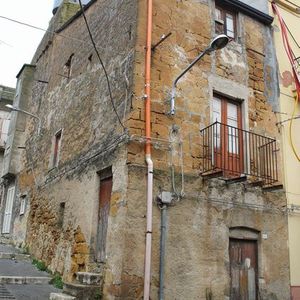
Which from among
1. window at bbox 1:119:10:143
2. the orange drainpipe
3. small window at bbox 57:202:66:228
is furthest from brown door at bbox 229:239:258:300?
window at bbox 1:119:10:143

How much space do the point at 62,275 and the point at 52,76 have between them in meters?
6.98

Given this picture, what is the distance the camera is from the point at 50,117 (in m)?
12.6

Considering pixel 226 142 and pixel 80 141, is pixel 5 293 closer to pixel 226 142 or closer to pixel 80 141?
pixel 80 141

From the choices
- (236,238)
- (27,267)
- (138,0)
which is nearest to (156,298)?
(236,238)

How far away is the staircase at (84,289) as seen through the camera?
684 centimetres

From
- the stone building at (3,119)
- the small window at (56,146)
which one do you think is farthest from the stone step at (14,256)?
the stone building at (3,119)

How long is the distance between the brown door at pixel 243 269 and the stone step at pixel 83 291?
104 inches

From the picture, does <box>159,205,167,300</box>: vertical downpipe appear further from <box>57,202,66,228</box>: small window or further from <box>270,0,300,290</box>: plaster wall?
<box>57,202,66,228</box>: small window

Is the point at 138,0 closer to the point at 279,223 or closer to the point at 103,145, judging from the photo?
the point at 103,145

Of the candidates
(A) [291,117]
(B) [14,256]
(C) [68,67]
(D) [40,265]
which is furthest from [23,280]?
(A) [291,117]

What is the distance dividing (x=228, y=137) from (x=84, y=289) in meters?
4.31

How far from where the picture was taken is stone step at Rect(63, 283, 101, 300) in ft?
22.5

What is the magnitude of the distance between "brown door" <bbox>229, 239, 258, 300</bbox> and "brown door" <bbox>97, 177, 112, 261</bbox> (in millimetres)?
2562

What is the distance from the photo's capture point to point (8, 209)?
A: 15398 mm
